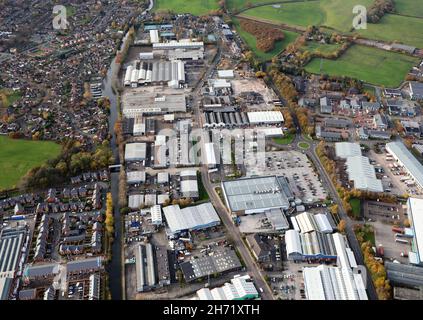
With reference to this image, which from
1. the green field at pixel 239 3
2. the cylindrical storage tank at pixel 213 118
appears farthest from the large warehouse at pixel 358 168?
the green field at pixel 239 3

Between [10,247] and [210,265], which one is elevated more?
[10,247]

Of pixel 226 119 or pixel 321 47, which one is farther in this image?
pixel 321 47

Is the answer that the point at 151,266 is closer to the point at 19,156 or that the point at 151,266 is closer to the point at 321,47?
the point at 19,156

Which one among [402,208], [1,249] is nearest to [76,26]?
[1,249]

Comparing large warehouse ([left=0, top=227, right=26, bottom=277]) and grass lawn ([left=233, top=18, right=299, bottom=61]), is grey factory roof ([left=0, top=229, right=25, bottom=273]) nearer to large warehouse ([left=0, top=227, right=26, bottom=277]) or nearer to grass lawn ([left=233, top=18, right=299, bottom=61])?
large warehouse ([left=0, top=227, right=26, bottom=277])

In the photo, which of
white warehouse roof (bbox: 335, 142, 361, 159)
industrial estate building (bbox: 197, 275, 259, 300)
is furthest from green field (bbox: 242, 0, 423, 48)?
industrial estate building (bbox: 197, 275, 259, 300)

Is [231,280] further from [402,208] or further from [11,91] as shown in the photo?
[11,91]

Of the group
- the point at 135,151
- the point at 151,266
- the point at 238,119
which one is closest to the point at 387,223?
the point at 238,119
